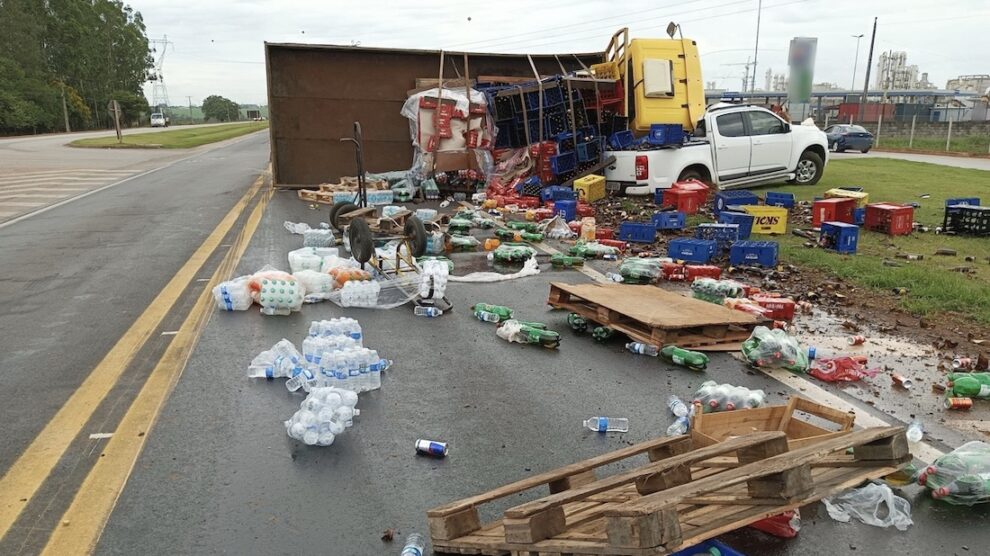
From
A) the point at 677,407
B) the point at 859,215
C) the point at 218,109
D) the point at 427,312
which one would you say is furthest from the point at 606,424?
the point at 218,109

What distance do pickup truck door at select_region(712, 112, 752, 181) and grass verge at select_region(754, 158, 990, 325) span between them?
1033 millimetres

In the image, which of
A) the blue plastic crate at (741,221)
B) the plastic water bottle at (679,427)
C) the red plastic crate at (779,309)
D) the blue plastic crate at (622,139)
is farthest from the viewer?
the blue plastic crate at (622,139)

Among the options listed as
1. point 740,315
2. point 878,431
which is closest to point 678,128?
point 740,315

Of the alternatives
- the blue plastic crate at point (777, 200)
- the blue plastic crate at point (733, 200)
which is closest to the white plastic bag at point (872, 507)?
the blue plastic crate at point (733, 200)

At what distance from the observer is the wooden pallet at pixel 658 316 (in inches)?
223

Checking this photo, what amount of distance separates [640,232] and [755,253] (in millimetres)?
2096

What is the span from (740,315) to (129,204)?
13738 mm

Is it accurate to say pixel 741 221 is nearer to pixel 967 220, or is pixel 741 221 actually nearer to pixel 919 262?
→ pixel 919 262

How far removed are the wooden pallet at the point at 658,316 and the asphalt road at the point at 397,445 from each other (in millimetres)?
262

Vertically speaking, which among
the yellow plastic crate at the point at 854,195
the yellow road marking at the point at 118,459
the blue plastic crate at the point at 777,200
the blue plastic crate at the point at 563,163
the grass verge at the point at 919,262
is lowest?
the yellow road marking at the point at 118,459

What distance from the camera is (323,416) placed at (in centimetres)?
411

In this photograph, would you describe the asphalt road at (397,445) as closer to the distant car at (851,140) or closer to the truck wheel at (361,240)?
the truck wheel at (361,240)

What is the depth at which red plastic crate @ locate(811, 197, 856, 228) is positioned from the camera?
11.0 meters

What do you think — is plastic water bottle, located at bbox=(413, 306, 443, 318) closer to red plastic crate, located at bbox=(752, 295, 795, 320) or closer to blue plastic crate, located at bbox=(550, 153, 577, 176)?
red plastic crate, located at bbox=(752, 295, 795, 320)
